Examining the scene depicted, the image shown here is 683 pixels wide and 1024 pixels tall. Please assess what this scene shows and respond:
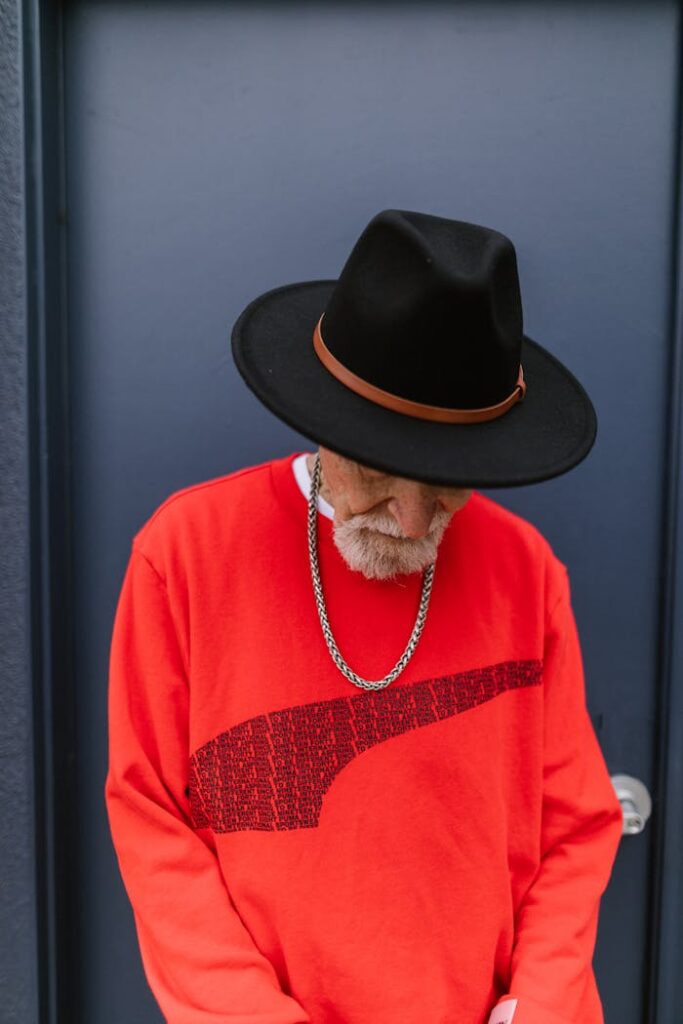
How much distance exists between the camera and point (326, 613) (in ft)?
3.79

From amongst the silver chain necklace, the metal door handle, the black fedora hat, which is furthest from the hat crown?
the metal door handle

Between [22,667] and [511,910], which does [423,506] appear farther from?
[22,667]

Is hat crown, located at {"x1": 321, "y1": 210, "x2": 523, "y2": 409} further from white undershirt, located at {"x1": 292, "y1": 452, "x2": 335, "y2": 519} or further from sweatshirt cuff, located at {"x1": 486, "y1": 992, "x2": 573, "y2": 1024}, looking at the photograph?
sweatshirt cuff, located at {"x1": 486, "y1": 992, "x2": 573, "y2": 1024}

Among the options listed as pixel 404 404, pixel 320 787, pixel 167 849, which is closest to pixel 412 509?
pixel 404 404

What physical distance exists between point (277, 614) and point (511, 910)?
23.4 inches

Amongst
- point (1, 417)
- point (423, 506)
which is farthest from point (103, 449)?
point (423, 506)

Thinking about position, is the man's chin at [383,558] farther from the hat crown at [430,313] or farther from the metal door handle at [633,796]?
the metal door handle at [633,796]

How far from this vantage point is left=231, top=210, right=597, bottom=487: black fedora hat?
899 millimetres

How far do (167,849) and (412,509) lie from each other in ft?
2.00

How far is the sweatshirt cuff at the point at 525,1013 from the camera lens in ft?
3.58

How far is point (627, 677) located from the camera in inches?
63.3

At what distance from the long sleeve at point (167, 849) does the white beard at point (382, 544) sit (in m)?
0.29

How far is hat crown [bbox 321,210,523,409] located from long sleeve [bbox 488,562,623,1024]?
50 centimetres

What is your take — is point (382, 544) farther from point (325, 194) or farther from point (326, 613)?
point (325, 194)
